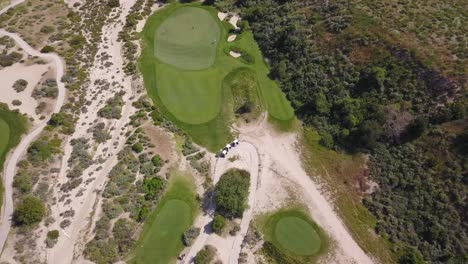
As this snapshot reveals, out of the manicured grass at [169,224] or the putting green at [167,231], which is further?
the manicured grass at [169,224]

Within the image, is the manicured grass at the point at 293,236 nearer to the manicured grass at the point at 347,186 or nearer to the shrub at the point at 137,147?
the manicured grass at the point at 347,186

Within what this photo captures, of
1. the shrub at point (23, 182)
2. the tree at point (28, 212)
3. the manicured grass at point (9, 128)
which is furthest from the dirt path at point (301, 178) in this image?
the manicured grass at point (9, 128)

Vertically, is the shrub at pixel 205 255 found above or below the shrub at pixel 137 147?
below

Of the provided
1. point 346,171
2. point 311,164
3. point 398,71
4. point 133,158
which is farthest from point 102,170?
point 398,71

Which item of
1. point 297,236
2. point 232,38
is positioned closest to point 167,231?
point 297,236

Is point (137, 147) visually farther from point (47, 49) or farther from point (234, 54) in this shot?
point (47, 49)
